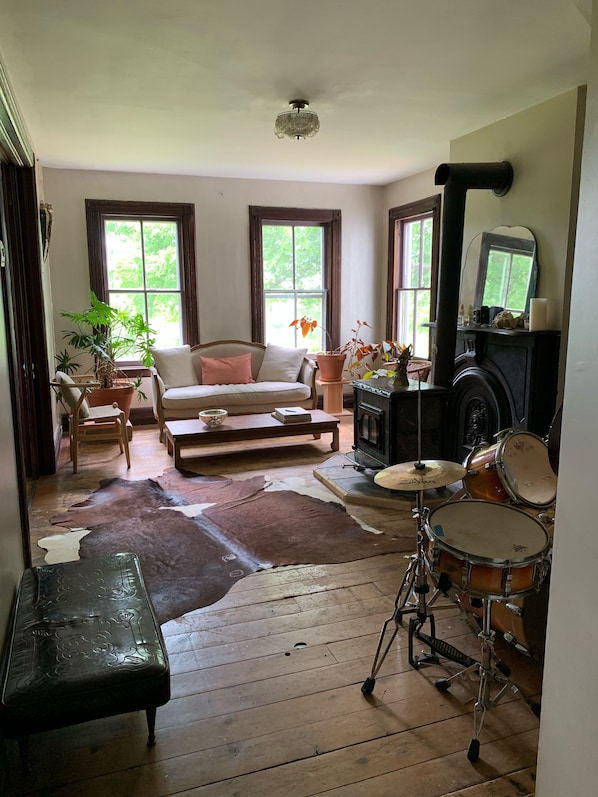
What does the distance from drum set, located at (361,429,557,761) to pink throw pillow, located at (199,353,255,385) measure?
3774 mm

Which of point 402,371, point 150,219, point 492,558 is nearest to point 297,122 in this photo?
point 402,371

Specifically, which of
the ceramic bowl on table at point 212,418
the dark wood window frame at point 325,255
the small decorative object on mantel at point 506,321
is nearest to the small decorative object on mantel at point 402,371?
the small decorative object on mantel at point 506,321

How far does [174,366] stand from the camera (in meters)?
5.89

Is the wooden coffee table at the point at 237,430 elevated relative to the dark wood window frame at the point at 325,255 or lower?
lower

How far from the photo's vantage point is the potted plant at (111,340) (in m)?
5.39

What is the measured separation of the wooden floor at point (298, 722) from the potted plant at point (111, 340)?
3.09 m

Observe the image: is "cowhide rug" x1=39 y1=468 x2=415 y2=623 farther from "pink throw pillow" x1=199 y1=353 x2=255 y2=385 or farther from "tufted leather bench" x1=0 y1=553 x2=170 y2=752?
"pink throw pillow" x1=199 y1=353 x2=255 y2=385

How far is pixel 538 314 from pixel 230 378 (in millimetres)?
3214

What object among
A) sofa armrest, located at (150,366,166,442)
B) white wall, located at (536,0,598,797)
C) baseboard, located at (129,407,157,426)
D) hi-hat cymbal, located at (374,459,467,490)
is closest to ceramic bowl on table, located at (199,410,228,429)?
sofa armrest, located at (150,366,166,442)

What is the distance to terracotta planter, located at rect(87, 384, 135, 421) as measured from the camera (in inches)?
201

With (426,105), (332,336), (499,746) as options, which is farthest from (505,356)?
(332,336)

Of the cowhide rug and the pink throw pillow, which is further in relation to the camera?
the pink throw pillow

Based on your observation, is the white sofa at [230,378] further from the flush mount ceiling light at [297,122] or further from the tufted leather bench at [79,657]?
the tufted leather bench at [79,657]

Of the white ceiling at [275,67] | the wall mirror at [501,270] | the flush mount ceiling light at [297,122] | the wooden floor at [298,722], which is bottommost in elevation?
the wooden floor at [298,722]
